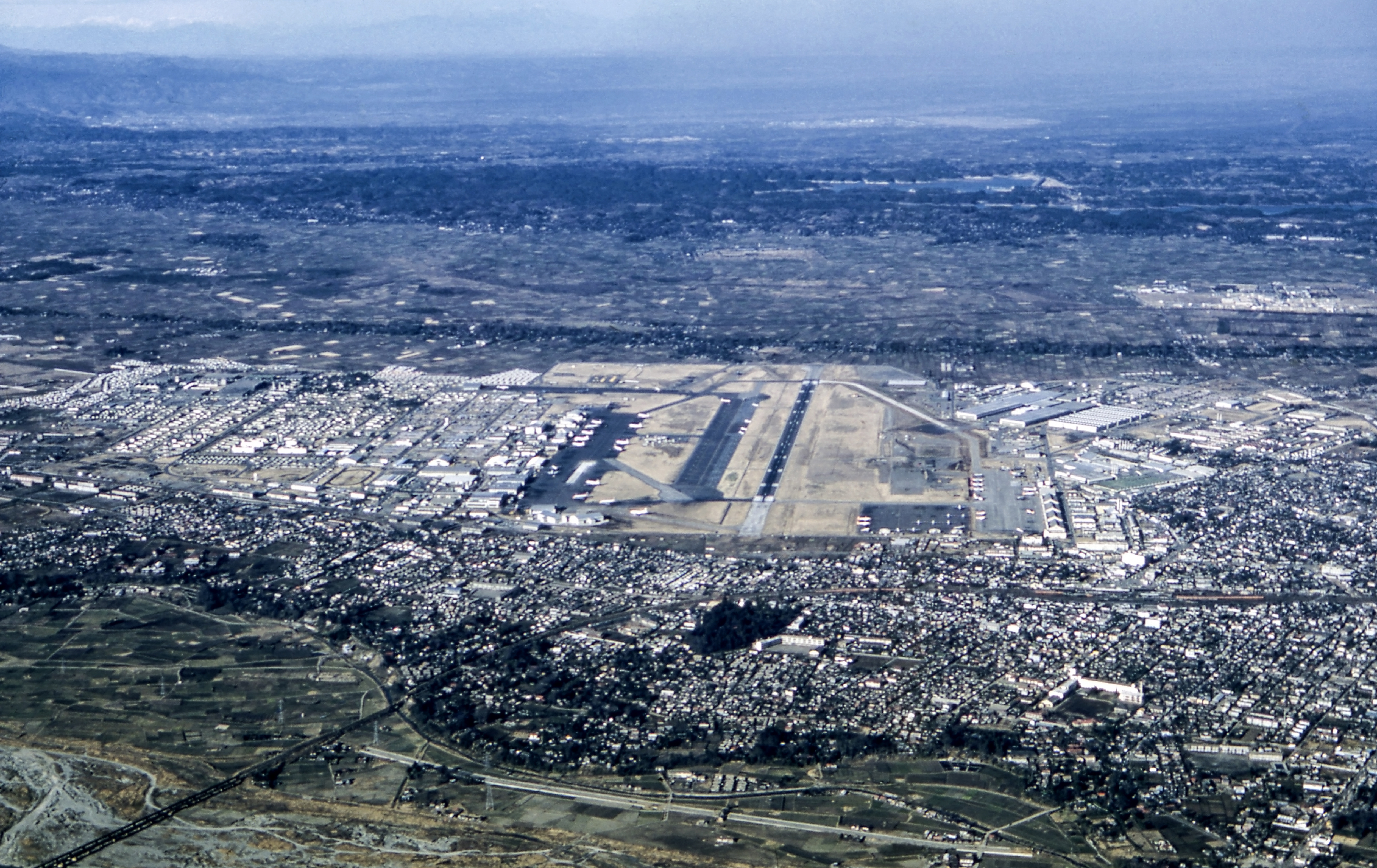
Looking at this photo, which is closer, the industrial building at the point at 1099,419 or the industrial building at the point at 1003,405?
the industrial building at the point at 1099,419

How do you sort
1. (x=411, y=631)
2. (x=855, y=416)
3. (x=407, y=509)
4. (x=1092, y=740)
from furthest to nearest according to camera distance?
(x=855, y=416) → (x=407, y=509) → (x=411, y=631) → (x=1092, y=740)

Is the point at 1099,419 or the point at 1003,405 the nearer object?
the point at 1099,419

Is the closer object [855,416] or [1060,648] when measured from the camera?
[1060,648]

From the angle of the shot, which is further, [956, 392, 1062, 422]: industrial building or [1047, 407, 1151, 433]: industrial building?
[956, 392, 1062, 422]: industrial building

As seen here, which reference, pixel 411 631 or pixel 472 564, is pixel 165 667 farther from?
pixel 472 564

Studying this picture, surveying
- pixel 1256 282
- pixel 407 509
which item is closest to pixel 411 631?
pixel 407 509

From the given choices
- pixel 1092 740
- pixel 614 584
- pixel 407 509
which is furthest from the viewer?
pixel 407 509

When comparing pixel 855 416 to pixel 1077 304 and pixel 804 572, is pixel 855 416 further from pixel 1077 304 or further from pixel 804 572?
pixel 1077 304

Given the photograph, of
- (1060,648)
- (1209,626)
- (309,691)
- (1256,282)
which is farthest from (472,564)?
(1256,282)

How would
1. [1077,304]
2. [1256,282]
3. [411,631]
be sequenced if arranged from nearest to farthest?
[411,631], [1077,304], [1256,282]
